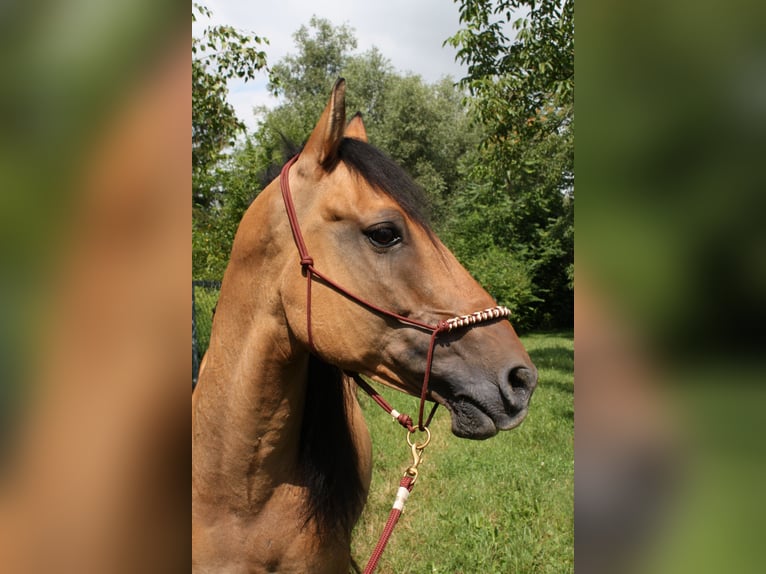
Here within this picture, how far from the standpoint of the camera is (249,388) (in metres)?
1.95

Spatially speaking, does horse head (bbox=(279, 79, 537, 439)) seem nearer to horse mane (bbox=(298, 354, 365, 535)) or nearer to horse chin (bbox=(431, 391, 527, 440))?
horse chin (bbox=(431, 391, 527, 440))

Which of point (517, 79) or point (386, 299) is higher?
point (517, 79)

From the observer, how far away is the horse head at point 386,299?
178cm

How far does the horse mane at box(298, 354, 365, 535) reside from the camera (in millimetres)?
2186

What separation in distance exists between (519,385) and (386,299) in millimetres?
532

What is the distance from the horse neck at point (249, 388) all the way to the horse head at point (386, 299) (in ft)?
0.34

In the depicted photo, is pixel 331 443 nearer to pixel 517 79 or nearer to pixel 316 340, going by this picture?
pixel 316 340
